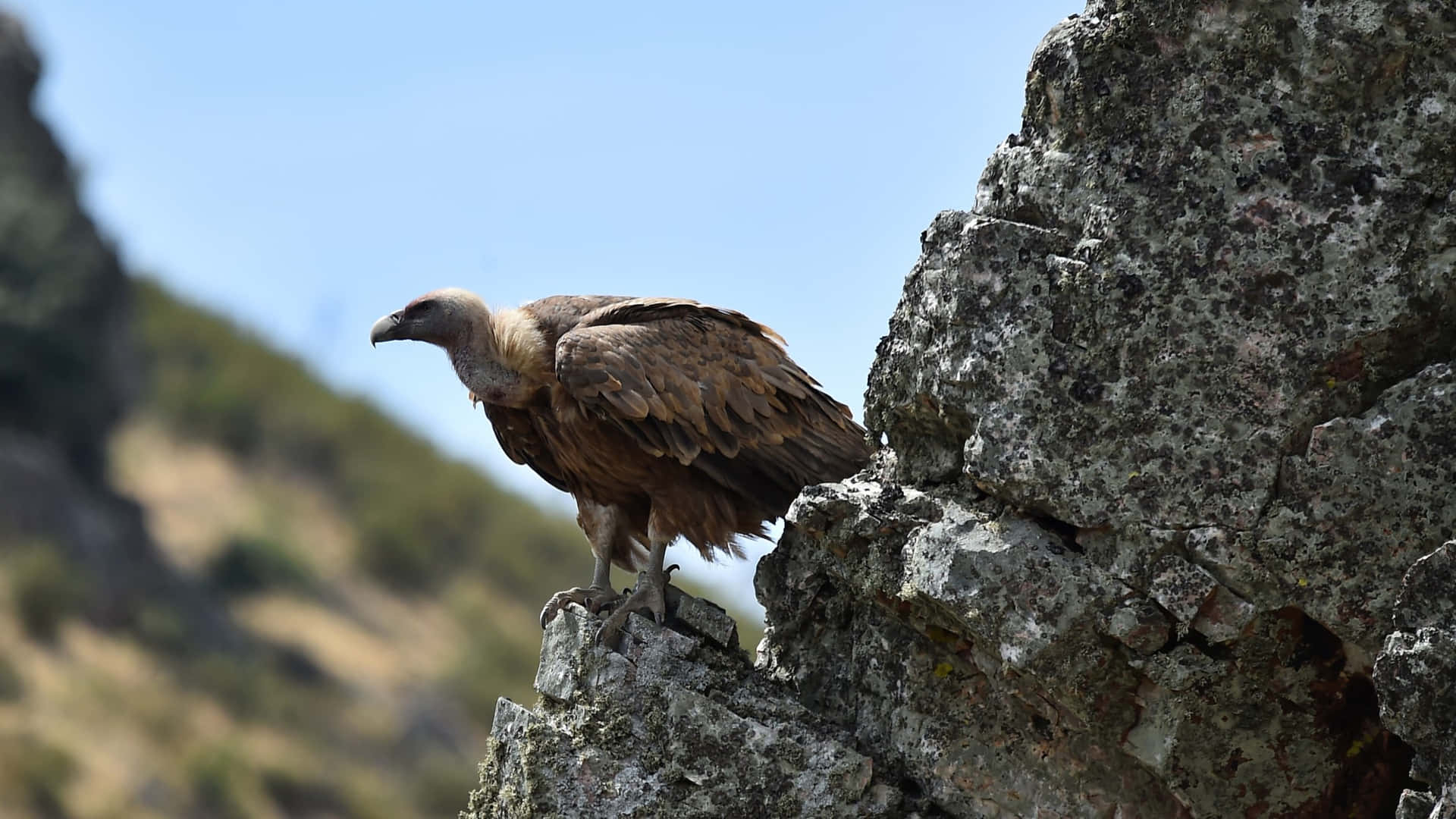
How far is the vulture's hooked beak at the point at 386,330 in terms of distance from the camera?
6.95m

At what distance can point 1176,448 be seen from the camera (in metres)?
4.26

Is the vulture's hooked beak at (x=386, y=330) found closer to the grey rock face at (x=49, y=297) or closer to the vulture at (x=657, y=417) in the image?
the vulture at (x=657, y=417)

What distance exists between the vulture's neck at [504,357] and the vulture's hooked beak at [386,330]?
1.27ft

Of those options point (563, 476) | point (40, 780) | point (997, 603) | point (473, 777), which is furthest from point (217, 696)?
point (997, 603)

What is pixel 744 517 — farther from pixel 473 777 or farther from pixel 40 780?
pixel 473 777

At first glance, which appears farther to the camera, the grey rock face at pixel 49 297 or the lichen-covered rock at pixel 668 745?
the grey rock face at pixel 49 297

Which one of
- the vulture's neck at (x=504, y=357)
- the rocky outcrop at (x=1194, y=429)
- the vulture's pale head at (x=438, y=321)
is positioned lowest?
the rocky outcrop at (x=1194, y=429)

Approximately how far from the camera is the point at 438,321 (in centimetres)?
679

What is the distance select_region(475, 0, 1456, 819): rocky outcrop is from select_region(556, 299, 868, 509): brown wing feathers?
3.70 feet

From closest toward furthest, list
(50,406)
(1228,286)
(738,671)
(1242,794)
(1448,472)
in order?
(1448,472), (1228,286), (1242,794), (738,671), (50,406)

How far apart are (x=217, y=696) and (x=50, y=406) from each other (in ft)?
21.9

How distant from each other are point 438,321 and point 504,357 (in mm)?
548

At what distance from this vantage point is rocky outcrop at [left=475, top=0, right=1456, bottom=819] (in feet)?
13.3

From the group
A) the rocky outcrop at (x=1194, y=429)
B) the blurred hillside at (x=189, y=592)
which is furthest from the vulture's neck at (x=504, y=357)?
the blurred hillside at (x=189, y=592)
